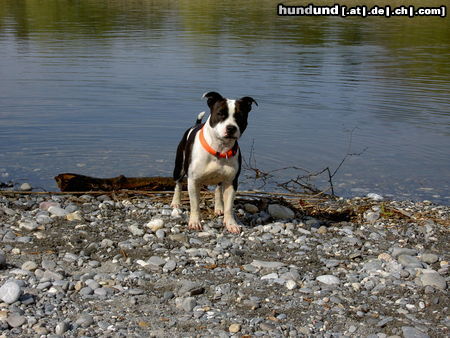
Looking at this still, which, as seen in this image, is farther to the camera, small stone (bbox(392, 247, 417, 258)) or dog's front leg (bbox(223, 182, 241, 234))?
dog's front leg (bbox(223, 182, 241, 234))

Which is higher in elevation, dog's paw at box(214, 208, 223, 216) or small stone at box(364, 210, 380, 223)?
dog's paw at box(214, 208, 223, 216)

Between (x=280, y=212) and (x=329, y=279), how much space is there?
2.22 metres

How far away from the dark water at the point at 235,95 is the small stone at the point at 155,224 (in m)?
3.34

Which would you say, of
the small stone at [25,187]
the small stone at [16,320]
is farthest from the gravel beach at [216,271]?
the small stone at [25,187]

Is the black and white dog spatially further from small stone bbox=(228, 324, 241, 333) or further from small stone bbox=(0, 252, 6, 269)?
small stone bbox=(228, 324, 241, 333)

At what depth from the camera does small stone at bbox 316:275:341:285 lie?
6020mm

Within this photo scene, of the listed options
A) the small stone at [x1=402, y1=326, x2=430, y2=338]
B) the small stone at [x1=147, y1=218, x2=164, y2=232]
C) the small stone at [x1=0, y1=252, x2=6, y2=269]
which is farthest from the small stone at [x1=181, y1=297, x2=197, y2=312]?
the small stone at [x1=147, y1=218, x2=164, y2=232]

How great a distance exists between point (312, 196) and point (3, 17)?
104 ft

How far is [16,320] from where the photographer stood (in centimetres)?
496

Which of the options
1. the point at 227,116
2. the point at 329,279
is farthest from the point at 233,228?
the point at 329,279

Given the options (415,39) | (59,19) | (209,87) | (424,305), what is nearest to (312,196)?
(424,305)

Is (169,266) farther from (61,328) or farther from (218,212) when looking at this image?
(218,212)

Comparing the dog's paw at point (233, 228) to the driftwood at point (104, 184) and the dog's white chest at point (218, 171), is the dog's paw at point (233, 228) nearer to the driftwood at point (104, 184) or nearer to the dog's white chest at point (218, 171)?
the dog's white chest at point (218, 171)

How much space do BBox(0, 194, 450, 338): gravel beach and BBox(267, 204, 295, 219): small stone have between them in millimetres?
27
